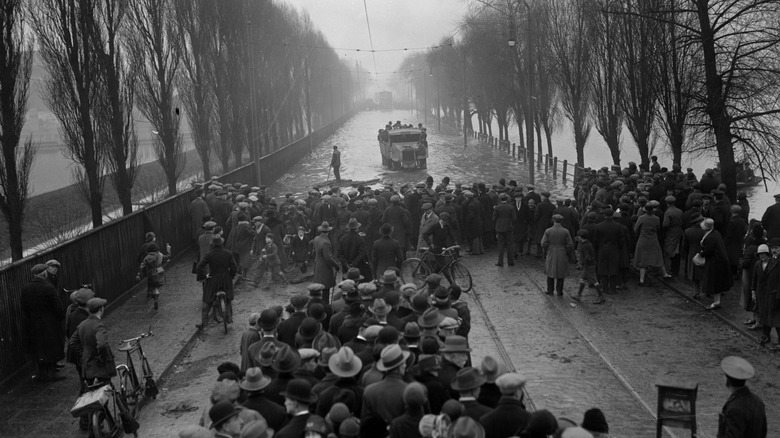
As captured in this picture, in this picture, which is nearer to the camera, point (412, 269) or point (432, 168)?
point (412, 269)

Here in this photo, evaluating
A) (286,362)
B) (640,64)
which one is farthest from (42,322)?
(640,64)

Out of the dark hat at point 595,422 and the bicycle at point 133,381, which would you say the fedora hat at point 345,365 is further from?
the bicycle at point 133,381

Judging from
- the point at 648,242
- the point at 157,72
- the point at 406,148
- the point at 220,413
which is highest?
the point at 157,72

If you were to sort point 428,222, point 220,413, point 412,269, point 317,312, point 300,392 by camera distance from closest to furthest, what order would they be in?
1. point 220,413
2. point 300,392
3. point 317,312
4. point 412,269
5. point 428,222

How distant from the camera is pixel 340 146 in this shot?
60500 mm

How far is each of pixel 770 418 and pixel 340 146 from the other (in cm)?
5286

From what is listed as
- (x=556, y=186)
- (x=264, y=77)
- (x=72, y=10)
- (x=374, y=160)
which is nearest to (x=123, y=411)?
(x=72, y=10)

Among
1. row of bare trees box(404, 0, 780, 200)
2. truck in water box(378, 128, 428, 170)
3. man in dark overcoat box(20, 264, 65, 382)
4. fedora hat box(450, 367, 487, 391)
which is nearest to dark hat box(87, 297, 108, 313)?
man in dark overcoat box(20, 264, 65, 382)

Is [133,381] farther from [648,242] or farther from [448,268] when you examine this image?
[648,242]

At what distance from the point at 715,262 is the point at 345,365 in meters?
9.40

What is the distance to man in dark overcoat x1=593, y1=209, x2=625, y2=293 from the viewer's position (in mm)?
14609

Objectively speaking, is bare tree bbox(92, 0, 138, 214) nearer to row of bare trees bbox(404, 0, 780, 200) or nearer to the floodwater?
the floodwater

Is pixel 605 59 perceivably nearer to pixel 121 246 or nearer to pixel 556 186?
pixel 556 186

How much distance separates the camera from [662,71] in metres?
22.1
